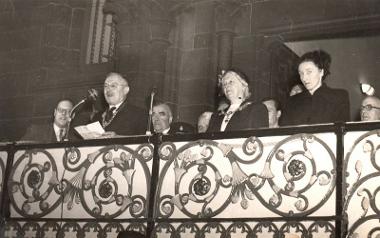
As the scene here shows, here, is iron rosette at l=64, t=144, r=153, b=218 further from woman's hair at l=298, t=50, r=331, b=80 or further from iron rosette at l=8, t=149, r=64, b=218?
woman's hair at l=298, t=50, r=331, b=80

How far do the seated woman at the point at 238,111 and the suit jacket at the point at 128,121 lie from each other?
946 millimetres

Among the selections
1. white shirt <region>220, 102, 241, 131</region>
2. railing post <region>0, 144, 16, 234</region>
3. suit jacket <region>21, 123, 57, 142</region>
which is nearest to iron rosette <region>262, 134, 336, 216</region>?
white shirt <region>220, 102, 241, 131</region>

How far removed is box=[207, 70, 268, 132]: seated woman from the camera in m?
6.25

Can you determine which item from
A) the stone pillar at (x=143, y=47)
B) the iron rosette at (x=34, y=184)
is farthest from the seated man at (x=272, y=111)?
the stone pillar at (x=143, y=47)

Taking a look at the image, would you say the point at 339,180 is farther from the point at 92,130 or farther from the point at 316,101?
the point at 92,130

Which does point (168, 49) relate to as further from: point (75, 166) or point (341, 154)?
point (341, 154)

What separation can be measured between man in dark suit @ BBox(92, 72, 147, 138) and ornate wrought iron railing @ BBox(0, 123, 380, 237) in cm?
66

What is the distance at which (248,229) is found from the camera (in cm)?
553

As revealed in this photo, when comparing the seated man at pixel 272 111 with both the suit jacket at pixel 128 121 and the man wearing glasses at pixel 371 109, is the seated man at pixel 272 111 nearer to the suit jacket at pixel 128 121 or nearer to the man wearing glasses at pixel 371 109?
the man wearing glasses at pixel 371 109

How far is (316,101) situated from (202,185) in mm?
1317

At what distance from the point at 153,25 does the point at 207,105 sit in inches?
63.5

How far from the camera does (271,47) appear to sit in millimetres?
10172

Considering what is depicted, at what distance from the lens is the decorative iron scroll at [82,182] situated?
6191 mm

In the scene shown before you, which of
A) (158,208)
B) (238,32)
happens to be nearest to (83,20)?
(238,32)
